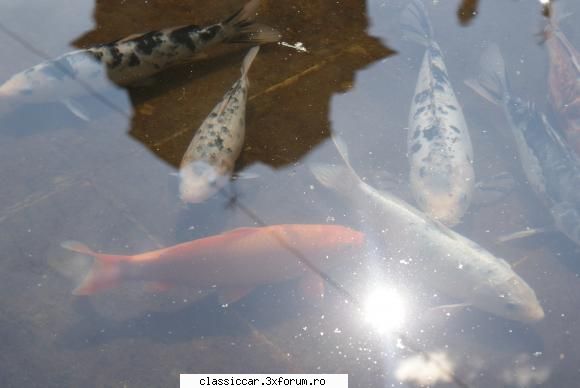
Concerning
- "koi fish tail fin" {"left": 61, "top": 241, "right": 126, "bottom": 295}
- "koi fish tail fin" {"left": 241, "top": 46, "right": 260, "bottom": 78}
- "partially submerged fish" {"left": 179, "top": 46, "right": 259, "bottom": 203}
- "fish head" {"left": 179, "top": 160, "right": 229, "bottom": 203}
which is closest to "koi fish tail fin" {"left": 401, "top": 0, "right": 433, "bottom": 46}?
"koi fish tail fin" {"left": 241, "top": 46, "right": 260, "bottom": 78}

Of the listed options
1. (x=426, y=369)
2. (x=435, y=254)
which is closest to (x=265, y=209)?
(x=435, y=254)

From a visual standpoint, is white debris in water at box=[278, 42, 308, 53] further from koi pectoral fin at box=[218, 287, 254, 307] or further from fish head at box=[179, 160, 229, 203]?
koi pectoral fin at box=[218, 287, 254, 307]

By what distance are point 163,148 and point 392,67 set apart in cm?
254

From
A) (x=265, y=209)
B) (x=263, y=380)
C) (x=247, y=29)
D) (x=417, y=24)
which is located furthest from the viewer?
(x=417, y=24)

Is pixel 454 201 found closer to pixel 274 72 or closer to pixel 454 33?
pixel 274 72

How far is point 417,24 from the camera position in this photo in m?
6.87

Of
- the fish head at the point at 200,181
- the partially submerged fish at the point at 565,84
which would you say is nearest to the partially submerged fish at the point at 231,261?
the fish head at the point at 200,181

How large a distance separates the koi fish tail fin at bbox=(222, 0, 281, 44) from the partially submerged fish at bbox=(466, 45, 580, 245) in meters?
2.07

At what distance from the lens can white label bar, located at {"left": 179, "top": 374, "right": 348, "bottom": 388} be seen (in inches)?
161

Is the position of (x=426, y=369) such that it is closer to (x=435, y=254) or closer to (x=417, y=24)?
(x=435, y=254)

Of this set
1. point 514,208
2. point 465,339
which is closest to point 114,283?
point 465,339

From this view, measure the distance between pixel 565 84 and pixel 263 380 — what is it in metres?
4.45

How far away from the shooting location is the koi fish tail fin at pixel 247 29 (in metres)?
6.19

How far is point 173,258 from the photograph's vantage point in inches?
171
